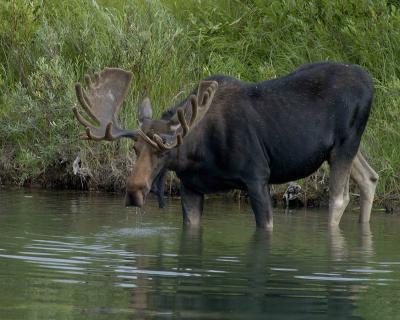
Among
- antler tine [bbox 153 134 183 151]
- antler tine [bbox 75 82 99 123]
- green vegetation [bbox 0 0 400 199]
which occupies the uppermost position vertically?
green vegetation [bbox 0 0 400 199]

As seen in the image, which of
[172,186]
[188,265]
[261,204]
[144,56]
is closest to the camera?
[188,265]

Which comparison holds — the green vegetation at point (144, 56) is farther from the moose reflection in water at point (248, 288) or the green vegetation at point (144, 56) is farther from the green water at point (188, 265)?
the moose reflection in water at point (248, 288)

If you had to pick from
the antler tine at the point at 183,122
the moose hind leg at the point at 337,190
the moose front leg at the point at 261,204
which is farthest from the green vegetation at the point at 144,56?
the antler tine at the point at 183,122

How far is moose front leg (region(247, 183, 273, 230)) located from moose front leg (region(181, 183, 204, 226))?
0.55 m

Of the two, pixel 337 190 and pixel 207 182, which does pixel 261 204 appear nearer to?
pixel 207 182

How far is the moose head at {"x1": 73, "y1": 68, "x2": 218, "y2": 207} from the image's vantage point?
11.0 metres

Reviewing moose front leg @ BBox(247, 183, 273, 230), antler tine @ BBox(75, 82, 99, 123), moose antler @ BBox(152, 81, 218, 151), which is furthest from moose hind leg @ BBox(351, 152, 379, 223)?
antler tine @ BBox(75, 82, 99, 123)

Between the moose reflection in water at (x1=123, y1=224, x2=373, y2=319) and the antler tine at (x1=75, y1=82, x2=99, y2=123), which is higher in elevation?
the antler tine at (x1=75, y1=82, x2=99, y2=123)

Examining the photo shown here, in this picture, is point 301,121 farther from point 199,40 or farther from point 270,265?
point 199,40

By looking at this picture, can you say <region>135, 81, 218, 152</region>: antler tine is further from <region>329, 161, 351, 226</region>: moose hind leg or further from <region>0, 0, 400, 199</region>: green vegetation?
<region>0, 0, 400, 199</region>: green vegetation

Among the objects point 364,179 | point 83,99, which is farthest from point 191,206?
point 364,179

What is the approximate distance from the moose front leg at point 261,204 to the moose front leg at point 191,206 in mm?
552

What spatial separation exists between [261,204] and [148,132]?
1.36 m

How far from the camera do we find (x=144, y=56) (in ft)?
53.1
